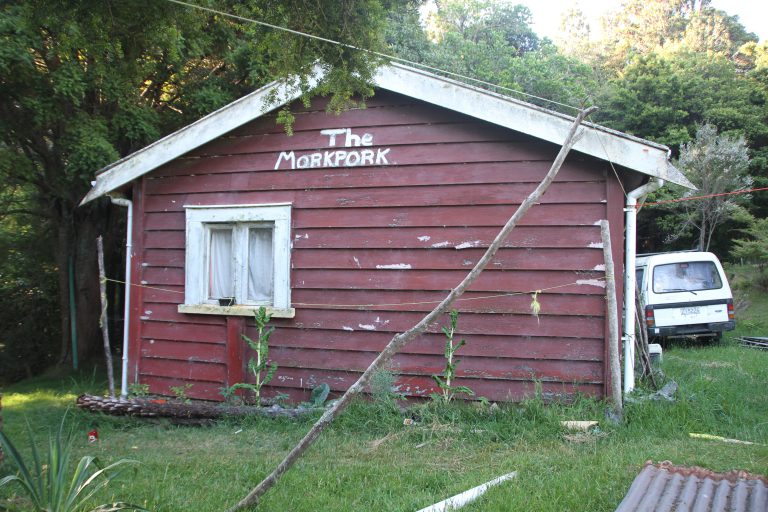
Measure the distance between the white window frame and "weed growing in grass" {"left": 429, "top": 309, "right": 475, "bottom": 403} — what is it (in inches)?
76.3

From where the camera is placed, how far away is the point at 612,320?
Result: 224 inches

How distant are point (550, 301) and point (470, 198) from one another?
141 cm

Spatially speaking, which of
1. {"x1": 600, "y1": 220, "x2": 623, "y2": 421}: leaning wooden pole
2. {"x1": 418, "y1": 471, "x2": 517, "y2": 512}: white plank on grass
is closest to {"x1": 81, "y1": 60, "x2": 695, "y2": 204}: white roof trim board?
{"x1": 600, "y1": 220, "x2": 623, "y2": 421}: leaning wooden pole

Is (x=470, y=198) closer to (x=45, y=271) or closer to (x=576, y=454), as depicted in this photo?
(x=576, y=454)

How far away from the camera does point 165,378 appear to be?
7.80 metres

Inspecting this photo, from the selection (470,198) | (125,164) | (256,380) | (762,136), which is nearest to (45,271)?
(125,164)

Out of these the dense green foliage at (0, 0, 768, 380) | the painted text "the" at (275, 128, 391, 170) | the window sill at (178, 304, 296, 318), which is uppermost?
the dense green foliage at (0, 0, 768, 380)

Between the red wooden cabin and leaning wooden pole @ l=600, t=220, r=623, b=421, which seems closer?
leaning wooden pole @ l=600, t=220, r=623, b=421

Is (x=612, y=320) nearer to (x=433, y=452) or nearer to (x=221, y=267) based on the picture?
(x=433, y=452)

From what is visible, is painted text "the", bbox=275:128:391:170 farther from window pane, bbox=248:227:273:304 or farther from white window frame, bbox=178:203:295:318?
window pane, bbox=248:227:273:304

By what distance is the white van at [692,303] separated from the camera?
1141 cm

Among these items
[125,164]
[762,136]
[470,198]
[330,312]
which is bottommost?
[330,312]

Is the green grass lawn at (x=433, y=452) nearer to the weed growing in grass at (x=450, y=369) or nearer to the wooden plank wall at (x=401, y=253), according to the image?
the weed growing in grass at (x=450, y=369)

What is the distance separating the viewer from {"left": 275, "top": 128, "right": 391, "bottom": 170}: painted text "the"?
7.00 meters
